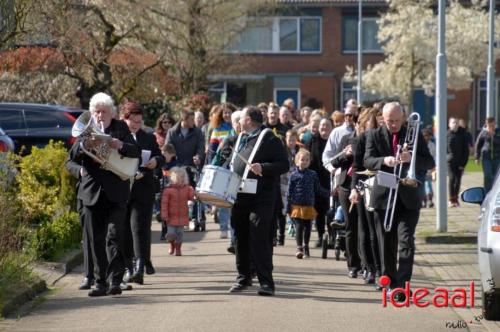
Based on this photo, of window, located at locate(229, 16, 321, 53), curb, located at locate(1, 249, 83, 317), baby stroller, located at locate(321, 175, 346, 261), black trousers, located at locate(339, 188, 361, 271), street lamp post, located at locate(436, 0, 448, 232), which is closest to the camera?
curb, located at locate(1, 249, 83, 317)

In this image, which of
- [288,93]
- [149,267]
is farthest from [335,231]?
[288,93]

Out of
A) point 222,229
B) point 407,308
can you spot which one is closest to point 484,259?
point 407,308

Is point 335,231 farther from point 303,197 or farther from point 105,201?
point 105,201

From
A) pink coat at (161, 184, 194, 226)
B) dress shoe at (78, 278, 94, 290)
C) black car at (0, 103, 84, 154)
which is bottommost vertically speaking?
dress shoe at (78, 278, 94, 290)

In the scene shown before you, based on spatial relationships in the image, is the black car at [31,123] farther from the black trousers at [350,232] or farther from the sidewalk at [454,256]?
the black trousers at [350,232]

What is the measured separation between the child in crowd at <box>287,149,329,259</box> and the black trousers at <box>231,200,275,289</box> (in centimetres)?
354

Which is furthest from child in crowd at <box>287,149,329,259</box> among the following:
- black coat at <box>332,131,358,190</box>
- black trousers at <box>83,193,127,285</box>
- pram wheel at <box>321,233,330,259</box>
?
black trousers at <box>83,193,127,285</box>

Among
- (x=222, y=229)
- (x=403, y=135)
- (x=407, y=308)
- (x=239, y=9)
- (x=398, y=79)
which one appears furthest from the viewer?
(x=398, y=79)

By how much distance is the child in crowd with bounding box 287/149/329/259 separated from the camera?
16.3 meters

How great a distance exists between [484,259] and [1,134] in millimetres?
10963

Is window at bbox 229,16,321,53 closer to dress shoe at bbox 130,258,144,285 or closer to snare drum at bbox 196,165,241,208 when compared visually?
dress shoe at bbox 130,258,144,285

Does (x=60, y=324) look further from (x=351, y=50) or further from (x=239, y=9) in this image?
(x=351, y=50)

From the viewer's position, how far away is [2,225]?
12.1m

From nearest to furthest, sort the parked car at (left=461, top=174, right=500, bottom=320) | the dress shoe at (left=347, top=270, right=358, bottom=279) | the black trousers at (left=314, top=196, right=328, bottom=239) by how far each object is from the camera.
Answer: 1. the parked car at (left=461, top=174, right=500, bottom=320)
2. the dress shoe at (left=347, top=270, right=358, bottom=279)
3. the black trousers at (left=314, top=196, right=328, bottom=239)
